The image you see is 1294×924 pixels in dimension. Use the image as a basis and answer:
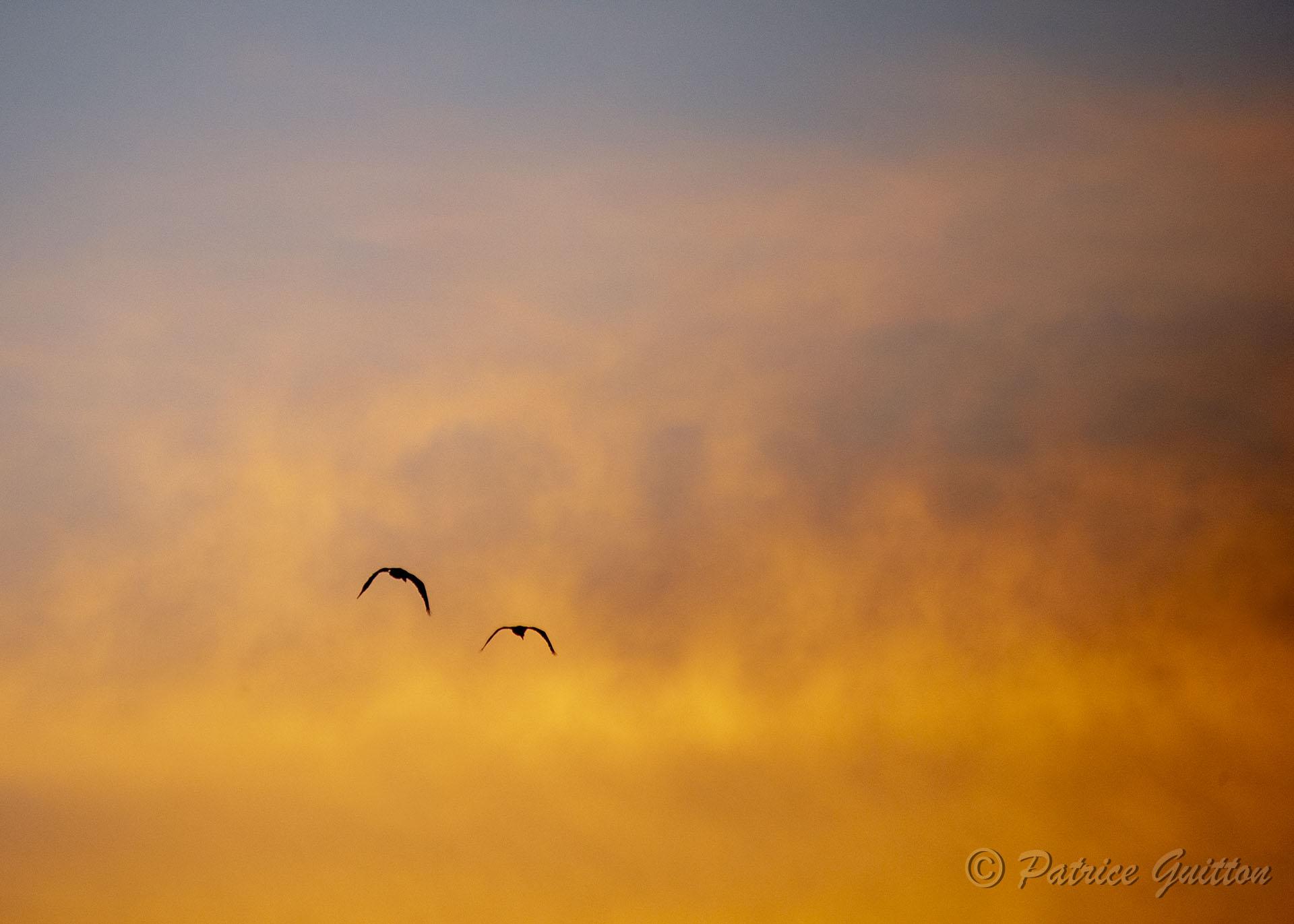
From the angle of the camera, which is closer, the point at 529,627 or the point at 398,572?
the point at 398,572

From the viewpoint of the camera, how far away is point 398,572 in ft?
137

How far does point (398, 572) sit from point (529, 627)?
6.77m

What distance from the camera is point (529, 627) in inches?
1838
